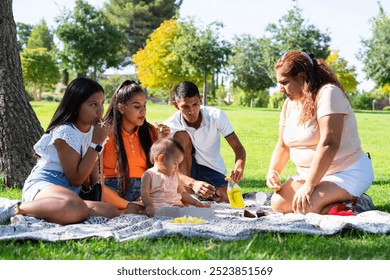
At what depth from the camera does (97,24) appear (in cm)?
3334

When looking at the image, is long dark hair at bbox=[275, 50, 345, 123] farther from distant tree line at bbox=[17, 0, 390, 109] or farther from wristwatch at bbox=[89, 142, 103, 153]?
distant tree line at bbox=[17, 0, 390, 109]

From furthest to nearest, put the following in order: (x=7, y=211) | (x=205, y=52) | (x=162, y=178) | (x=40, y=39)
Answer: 1. (x=40, y=39)
2. (x=205, y=52)
3. (x=162, y=178)
4. (x=7, y=211)

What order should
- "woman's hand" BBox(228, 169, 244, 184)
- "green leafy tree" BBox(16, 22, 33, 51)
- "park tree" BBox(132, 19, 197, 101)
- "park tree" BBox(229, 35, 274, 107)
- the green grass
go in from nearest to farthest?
the green grass
"woman's hand" BBox(228, 169, 244, 184)
"park tree" BBox(132, 19, 197, 101)
"park tree" BBox(229, 35, 274, 107)
"green leafy tree" BBox(16, 22, 33, 51)

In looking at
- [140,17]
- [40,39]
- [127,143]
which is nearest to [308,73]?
[127,143]

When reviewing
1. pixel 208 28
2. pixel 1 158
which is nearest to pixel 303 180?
pixel 1 158

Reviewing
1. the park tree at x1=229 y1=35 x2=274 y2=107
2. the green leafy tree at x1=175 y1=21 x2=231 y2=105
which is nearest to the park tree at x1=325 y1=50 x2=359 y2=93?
the park tree at x1=229 y1=35 x2=274 y2=107

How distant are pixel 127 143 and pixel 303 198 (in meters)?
1.65

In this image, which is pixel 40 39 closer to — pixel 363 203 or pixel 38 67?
pixel 38 67

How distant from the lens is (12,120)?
6898mm

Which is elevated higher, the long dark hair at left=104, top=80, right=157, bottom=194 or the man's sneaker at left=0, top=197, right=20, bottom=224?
the long dark hair at left=104, top=80, right=157, bottom=194

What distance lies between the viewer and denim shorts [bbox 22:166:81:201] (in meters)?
4.37

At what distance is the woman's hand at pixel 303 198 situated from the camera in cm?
446

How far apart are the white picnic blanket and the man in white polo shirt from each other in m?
1.24
